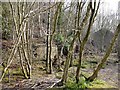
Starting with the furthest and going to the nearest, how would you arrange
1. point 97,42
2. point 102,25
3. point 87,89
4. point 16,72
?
1. point 102,25
2. point 97,42
3. point 16,72
4. point 87,89

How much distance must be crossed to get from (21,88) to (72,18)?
354cm

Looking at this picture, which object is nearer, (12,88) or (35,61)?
(12,88)

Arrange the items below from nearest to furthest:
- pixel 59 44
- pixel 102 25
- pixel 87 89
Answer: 1. pixel 87 89
2. pixel 59 44
3. pixel 102 25

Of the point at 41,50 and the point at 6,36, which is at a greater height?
the point at 6,36

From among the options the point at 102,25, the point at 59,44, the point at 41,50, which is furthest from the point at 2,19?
the point at 102,25

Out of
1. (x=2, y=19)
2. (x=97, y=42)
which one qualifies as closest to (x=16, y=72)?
(x=2, y=19)

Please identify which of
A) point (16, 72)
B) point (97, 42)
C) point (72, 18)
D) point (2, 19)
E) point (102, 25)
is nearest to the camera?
point (16, 72)

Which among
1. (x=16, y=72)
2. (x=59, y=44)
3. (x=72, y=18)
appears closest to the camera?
(x=16, y=72)

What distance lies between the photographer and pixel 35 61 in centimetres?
835

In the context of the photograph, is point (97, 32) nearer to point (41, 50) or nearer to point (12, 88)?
point (41, 50)

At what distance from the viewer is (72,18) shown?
7598 mm

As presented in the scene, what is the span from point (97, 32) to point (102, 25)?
107cm

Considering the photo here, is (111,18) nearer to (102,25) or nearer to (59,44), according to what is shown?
(102,25)

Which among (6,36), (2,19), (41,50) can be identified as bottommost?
(41,50)
